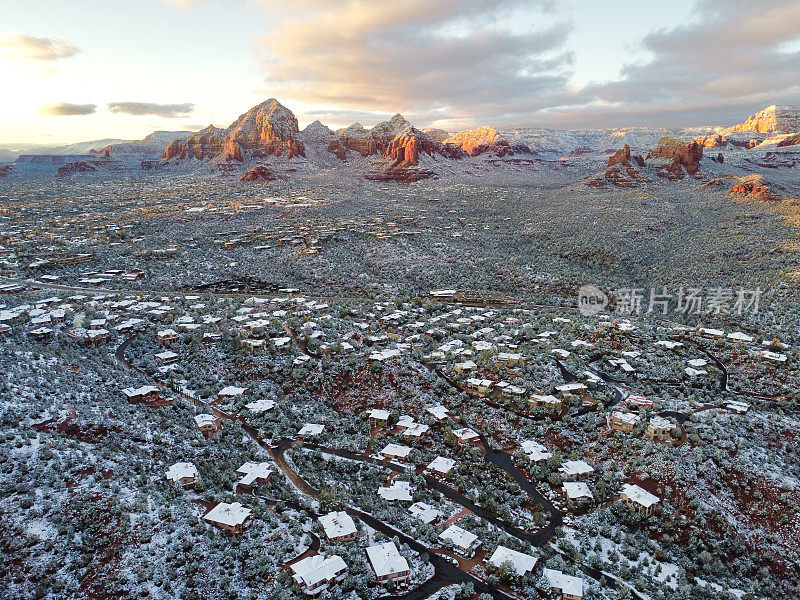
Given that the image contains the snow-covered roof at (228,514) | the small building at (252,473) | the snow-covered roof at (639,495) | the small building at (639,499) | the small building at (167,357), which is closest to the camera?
the snow-covered roof at (228,514)

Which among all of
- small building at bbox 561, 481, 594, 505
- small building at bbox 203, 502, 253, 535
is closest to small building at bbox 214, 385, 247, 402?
small building at bbox 203, 502, 253, 535

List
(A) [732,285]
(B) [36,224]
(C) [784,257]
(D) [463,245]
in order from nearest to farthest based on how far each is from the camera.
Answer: (A) [732,285]
(C) [784,257]
(D) [463,245]
(B) [36,224]

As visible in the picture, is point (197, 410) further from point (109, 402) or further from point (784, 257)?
point (784, 257)

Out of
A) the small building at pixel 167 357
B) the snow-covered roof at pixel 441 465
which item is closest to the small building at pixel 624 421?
the snow-covered roof at pixel 441 465

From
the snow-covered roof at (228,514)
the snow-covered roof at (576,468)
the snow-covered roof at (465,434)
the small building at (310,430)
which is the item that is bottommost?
the snow-covered roof at (576,468)

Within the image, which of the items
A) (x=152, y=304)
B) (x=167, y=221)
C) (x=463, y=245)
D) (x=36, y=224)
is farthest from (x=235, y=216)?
(x=152, y=304)

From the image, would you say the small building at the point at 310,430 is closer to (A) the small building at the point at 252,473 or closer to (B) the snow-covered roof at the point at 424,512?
(A) the small building at the point at 252,473

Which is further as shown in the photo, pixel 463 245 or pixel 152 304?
pixel 463 245
